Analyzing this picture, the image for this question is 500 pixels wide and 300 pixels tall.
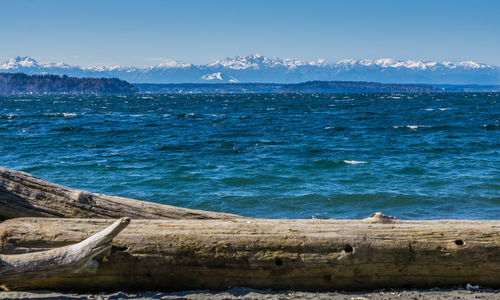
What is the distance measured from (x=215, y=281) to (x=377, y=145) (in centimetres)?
2196

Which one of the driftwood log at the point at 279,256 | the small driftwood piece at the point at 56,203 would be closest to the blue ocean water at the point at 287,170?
the small driftwood piece at the point at 56,203

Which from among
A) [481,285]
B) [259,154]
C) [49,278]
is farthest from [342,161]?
[49,278]

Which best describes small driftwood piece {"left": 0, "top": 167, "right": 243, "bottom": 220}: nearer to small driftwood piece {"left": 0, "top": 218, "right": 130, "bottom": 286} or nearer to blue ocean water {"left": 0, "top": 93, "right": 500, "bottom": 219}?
small driftwood piece {"left": 0, "top": 218, "right": 130, "bottom": 286}

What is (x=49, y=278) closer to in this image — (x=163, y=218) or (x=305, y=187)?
(x=163, y=218)

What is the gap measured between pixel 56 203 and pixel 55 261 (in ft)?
4.42

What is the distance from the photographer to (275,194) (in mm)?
14672

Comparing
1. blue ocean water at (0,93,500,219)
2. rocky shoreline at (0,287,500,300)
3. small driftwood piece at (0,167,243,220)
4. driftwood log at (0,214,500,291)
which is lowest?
→ blue ocean water at (0,93,500,219)

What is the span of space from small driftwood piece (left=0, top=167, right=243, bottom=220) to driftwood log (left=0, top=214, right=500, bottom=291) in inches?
14.5

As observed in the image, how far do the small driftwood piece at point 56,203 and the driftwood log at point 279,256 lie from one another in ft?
1.21

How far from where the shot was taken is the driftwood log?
18.3 ft

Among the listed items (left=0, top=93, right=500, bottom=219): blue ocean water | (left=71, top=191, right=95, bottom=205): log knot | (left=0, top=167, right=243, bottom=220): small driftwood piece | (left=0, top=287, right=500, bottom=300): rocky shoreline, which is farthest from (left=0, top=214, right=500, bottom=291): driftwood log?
(left=0, top=93, right=500, bottom=219): blue ocean water

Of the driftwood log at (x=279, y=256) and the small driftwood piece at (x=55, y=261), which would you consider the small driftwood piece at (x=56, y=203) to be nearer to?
the driftwood log at (x=279, y=256)

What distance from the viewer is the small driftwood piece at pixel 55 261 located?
194 inches

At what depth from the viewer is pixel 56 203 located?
620cm
